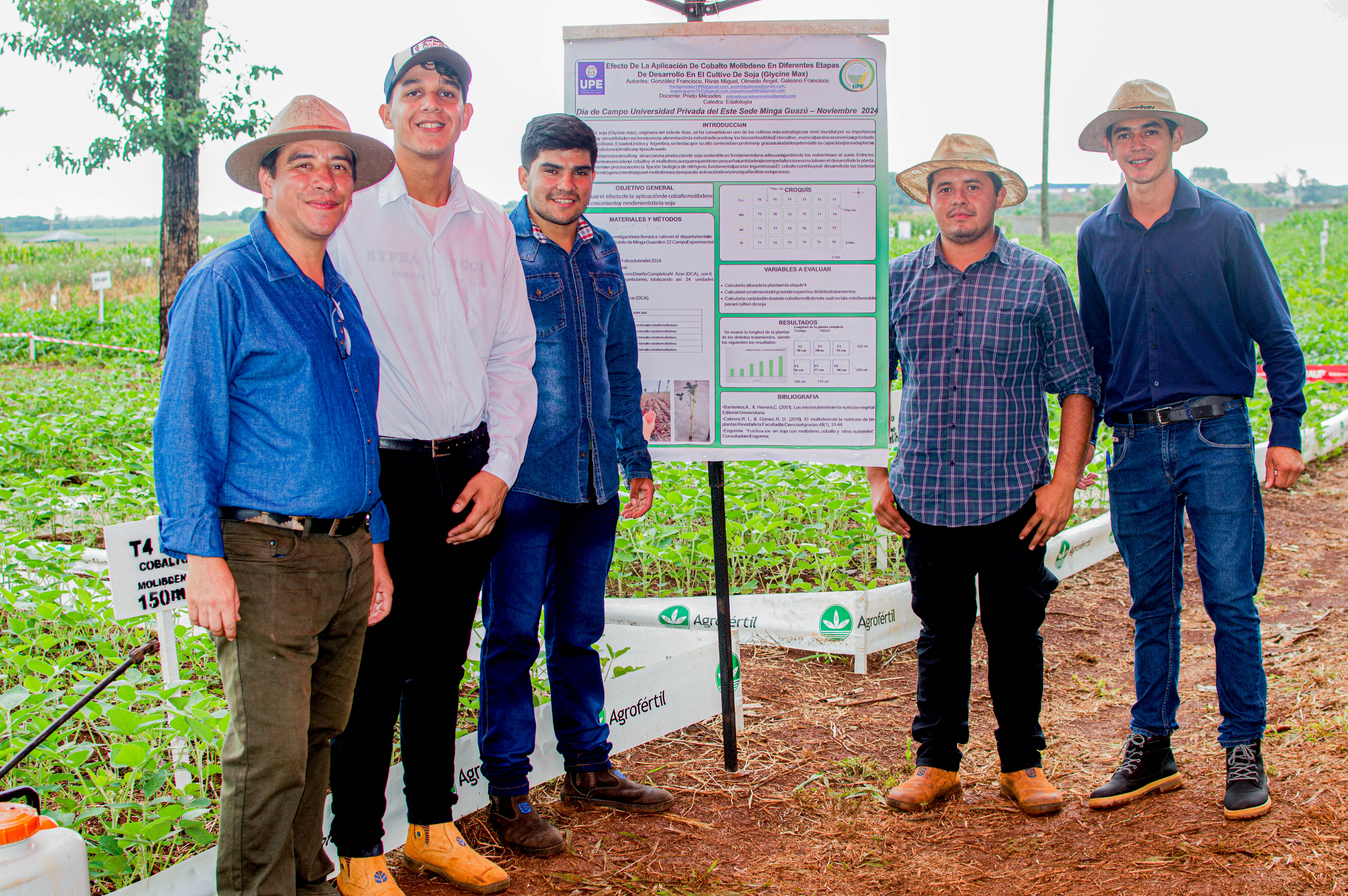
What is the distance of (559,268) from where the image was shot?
3160 millimetres

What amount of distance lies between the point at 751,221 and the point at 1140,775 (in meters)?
2.19

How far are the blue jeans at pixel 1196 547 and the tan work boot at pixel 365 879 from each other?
2372 mm

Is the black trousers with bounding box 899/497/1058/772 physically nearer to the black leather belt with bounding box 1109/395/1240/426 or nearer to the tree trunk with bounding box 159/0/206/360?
the black leather belt with bounding box 1109/395/1240/426

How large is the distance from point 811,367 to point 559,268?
0.91m

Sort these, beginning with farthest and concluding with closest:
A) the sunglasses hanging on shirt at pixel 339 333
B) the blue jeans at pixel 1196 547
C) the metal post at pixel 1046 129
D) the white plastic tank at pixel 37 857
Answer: the metal post at pixel 1046 129 < the blue jeans at pixel 1196 547 < the sunglasses hanging on shirt at pixel 339 333 < the white plastic tank at pixel 37 857

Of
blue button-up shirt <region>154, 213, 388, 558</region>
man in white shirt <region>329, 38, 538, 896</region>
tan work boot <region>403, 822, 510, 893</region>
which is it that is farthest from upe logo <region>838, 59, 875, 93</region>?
tan work boot <region>403, 822, 510, 893</region>

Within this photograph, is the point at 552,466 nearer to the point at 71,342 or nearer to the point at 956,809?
the point at 956,809

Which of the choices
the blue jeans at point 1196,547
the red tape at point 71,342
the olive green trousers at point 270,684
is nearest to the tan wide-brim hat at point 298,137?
the olive green trousers at point 270,684

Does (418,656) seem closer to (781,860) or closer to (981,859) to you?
(781,860)

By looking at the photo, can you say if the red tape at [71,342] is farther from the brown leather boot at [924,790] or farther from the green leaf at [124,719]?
the brown leather boot at [924,790]

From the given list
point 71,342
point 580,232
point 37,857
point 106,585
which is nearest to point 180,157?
point 71,342

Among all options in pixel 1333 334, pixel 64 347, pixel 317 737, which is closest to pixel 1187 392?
pixel 317 737

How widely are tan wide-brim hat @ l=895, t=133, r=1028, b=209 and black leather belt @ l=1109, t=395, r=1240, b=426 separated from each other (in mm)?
802

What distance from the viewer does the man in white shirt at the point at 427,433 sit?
2.67 metres
